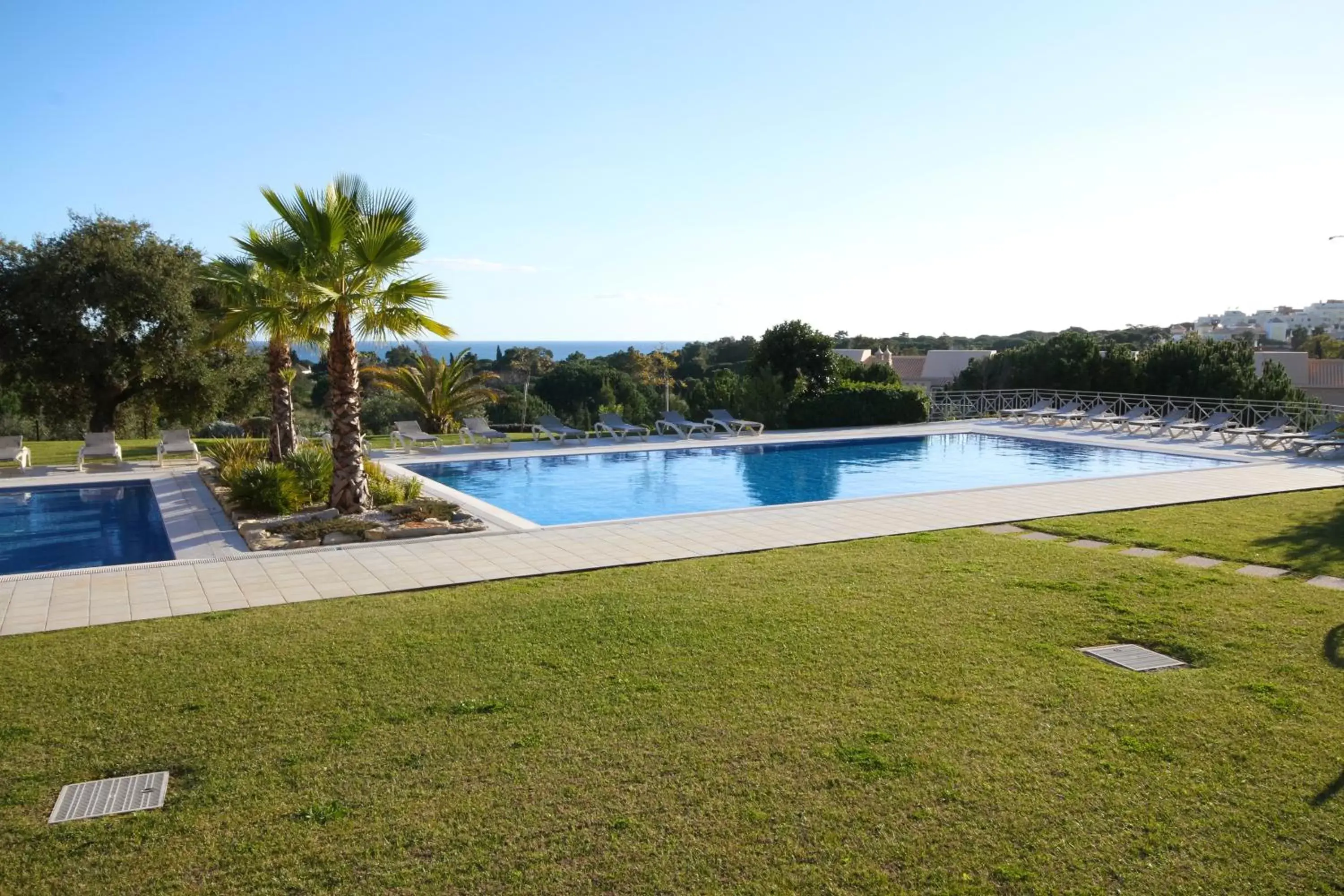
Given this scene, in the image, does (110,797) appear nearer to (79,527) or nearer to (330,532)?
(330,532)

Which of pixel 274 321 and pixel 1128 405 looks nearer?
pixel 274 321

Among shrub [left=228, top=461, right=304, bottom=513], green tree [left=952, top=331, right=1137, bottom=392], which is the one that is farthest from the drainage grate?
green tree [left=952, top=331, right=1137, bottom=392]

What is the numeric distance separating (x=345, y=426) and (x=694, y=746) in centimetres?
761

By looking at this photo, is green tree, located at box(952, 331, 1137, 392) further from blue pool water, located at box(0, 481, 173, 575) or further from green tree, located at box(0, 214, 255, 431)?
blue pool water, located at box(0, 481, 173, 575)

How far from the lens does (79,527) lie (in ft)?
37.4

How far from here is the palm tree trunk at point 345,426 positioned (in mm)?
10398

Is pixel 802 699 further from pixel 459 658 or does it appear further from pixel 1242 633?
pixel 1242 633

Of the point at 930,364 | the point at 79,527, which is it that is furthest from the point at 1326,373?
the point at 79,527

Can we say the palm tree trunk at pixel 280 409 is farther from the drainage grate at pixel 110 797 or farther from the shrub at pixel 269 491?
the drainage grate at pixel 110 797

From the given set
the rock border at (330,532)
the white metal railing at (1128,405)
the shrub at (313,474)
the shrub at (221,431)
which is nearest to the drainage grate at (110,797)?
the rock border at (330,532)

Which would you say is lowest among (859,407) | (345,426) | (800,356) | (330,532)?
(330,532)

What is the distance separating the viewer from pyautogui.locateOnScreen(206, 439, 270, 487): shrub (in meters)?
12.1

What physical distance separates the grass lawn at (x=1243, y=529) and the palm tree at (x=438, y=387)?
15666 mm

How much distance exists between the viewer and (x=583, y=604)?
263 inches
